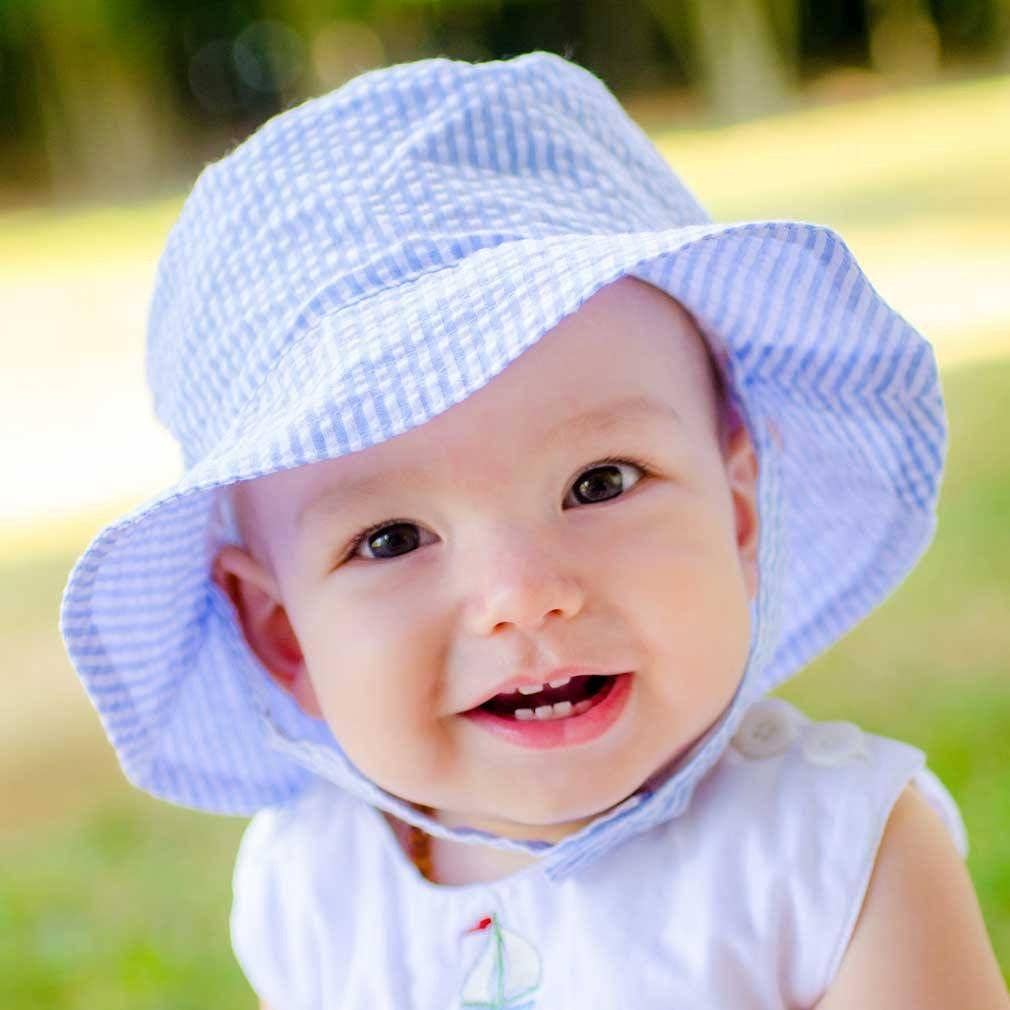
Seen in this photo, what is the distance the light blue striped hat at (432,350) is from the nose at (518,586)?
105mm

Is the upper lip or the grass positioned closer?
the upper lip

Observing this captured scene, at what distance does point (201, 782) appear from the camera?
4.50ft

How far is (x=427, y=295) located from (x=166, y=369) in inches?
11.3

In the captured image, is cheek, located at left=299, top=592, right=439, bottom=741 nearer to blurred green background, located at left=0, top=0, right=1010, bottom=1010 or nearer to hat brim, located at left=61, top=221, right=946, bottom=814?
hat brim, located at left=61, top=221, right=946, bottom=814

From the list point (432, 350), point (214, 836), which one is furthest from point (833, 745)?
point (214, 836)

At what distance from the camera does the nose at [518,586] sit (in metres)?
1.05

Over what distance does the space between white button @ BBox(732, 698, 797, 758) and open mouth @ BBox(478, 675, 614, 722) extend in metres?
0.16

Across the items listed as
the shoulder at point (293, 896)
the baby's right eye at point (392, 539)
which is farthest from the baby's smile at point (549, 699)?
the shoulder at point (293, 896)

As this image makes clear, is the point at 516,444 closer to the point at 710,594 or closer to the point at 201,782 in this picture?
the point at 710,594

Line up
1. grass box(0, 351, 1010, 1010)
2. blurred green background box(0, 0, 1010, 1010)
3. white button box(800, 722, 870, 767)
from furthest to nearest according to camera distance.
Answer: blurred green background box(0, 0, 1010, 1010)
grass box(0, 351, 1010, 1010)
white button box(800, 722, 870, 767)

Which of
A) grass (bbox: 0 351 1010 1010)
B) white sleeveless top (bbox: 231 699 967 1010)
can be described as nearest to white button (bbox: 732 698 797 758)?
white sleeveless top (bbox: 231 699 967 1010)

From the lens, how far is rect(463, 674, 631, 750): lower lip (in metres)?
1.10

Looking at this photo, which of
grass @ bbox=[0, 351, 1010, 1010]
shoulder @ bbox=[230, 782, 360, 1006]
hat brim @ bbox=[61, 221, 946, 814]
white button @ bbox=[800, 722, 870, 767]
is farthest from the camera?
grass @ bbox=[0, 351, 1010, 1010]

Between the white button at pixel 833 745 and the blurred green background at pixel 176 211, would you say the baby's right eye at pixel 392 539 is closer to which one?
the white button at pixel 833 745
